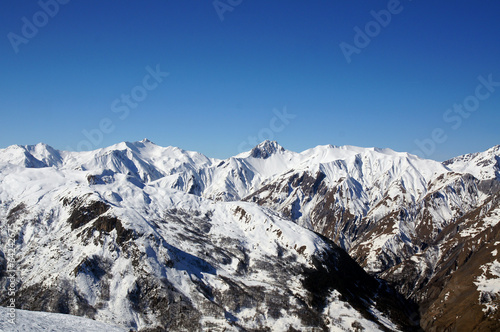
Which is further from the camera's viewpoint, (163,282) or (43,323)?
(163,282)

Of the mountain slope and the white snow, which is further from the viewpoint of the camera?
the mountain slope

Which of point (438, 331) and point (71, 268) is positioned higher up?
point (71, 268)

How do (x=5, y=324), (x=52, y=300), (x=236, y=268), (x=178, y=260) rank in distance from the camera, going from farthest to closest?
(x=236, y=268)
(x=178, y=260)
(x=52, y=300)
(x=5, y=324)

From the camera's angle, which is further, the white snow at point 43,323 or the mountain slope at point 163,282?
the mountain slope at point 163,282

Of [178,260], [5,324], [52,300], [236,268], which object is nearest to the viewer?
[5,324]

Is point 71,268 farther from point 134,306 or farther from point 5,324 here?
point 5,324

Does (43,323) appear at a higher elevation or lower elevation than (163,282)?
lower

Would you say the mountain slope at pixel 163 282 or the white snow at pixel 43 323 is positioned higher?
the mountain slope at pixel 163 282

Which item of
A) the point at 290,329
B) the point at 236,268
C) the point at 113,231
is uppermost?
the point at 113,231

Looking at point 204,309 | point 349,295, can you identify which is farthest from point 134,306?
point 349,295

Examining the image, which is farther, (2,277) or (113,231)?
(113,231)

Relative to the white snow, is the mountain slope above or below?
above
